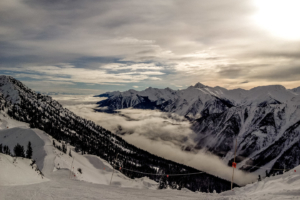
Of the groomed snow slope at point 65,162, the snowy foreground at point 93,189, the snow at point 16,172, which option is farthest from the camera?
the groomed snow slope at point 65,162

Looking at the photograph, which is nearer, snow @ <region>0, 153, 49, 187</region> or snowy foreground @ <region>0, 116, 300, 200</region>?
snowy foreground @ <region>0, 116, 300, 200</region>

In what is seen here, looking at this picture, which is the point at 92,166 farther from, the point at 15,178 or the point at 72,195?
the point at 72,195

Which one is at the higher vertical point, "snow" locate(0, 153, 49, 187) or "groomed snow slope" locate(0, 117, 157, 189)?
"snow" locate(0, 153, 49, 187)

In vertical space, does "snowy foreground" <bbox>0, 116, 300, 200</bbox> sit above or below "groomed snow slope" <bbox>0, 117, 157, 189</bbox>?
above

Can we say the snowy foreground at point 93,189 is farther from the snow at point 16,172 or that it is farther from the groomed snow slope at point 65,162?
the groomed snow slope at point 65,162

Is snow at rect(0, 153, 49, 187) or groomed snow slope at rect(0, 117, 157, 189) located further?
groomed snow slope at rect(0, 117, 157, 189)

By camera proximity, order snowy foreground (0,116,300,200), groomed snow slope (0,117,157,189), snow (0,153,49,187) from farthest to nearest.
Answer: groomed snow slope (0,117,157,189)
snow (0,153,49,187)
snowy foreground (0,116,300,200)

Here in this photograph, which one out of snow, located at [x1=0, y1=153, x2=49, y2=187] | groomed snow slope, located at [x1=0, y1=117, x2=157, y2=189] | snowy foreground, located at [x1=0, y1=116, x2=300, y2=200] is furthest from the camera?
groomed snow slope, located at [x1=0, y1=117, x2=157, y2=189]

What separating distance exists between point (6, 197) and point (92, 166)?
10834 centimetres

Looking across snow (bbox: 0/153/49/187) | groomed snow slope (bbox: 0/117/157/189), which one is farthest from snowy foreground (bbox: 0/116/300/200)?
groomed snow slope (bbox: 0/117/157/189)

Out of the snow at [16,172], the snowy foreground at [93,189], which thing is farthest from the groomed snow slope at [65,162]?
the snowy foreground at [93,189]

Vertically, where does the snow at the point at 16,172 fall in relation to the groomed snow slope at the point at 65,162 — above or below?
above

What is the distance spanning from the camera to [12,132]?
150250mm

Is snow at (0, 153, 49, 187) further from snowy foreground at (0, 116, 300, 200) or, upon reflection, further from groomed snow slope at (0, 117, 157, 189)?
groomed snow slope at (0, 117, 157, 189)
